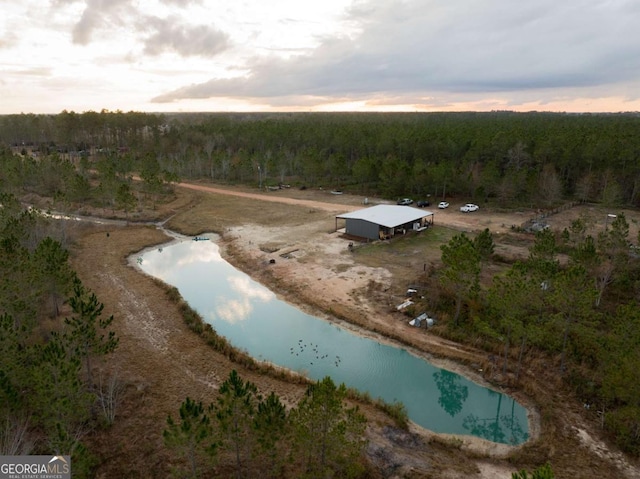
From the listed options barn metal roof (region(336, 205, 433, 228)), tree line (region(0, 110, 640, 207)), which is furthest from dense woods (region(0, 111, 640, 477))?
barn metal roof (region(336, 205, 433, 228))

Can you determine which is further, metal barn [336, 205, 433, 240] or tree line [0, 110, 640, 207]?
tree line [0, 110, 640, 207]

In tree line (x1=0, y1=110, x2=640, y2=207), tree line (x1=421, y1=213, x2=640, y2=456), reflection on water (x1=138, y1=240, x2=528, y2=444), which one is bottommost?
reflection on water (x1=138, y1=240, x2=528, y2=444)

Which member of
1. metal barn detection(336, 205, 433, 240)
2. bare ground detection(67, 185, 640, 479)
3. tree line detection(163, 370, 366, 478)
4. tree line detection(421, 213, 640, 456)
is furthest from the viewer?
metal barn detection(336, 205, 433, 240)

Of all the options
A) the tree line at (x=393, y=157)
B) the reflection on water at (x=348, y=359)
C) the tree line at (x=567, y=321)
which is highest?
the tree line at (x=393, y=157)

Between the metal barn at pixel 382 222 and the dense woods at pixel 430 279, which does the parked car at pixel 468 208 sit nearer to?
the dense woods at pixel 430 279

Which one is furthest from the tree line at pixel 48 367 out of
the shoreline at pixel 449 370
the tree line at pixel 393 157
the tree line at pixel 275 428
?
the tree line at pixel 393 157

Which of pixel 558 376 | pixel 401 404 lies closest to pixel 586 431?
pixel 558 376

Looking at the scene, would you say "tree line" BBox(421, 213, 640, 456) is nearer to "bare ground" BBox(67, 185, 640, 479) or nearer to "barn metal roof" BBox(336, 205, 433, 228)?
"bare ground" BBox(67, 185, 640, 479)

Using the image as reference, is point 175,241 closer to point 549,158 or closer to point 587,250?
point 587,250
